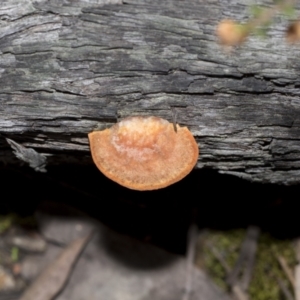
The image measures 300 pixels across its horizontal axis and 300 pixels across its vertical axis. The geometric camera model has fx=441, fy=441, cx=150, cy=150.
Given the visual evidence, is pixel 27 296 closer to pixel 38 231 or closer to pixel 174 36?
pixel 38 231

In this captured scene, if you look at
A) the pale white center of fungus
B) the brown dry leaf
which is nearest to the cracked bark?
the pale white center of fungus

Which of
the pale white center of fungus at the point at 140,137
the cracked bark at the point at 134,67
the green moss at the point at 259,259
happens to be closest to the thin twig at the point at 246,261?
the green moss at the point at 259,259

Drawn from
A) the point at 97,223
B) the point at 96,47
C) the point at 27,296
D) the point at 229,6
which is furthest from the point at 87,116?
the point at 27,296

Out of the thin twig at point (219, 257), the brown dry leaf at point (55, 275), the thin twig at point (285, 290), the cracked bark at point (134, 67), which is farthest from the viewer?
the thin twig at point (219, 257)

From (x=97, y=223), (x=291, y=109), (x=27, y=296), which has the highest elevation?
(x=291, y=109)

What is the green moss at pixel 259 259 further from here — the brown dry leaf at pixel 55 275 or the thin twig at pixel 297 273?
the brown dry leaf at pixel 55 275

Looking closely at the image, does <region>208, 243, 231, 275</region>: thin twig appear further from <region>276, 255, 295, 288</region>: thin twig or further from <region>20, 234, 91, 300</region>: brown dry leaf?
<region>20, 234, 91, 300</region>: brown dry leaf
